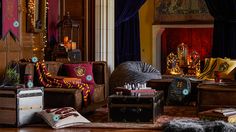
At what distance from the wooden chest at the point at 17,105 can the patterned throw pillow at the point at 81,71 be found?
54.9 inches

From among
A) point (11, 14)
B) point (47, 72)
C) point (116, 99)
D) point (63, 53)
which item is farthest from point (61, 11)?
point (116, 99)

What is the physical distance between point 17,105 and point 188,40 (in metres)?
7.42

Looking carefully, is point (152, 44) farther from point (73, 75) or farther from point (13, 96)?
point (13, 96)

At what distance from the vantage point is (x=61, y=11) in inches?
419

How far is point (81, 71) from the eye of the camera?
8.10 meters

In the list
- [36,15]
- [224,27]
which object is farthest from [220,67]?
[36,15]

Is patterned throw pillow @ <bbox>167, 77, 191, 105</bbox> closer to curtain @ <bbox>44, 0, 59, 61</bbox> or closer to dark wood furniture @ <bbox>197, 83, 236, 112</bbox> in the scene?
dark wood furniture @ <bbox>197, 83, 236, 112</bbox>

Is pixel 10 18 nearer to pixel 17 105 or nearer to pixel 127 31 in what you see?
pixel 17 105

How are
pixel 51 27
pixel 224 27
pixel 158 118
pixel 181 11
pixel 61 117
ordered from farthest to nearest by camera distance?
pixel 181 11, pixel 224 27, pixel 51 27, pixel 158 118, pixel 61 117

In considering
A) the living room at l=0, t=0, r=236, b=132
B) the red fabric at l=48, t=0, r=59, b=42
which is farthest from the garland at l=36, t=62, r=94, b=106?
the red fabric at l=48, t=0, r=59, b=42

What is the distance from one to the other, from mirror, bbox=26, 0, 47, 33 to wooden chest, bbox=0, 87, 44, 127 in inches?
103

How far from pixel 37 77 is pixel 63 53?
2.44 metres

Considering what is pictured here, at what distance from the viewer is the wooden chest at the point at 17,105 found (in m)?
6.51

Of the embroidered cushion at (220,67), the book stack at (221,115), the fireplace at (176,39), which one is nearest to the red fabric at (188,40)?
the fireplace at (176,39)
